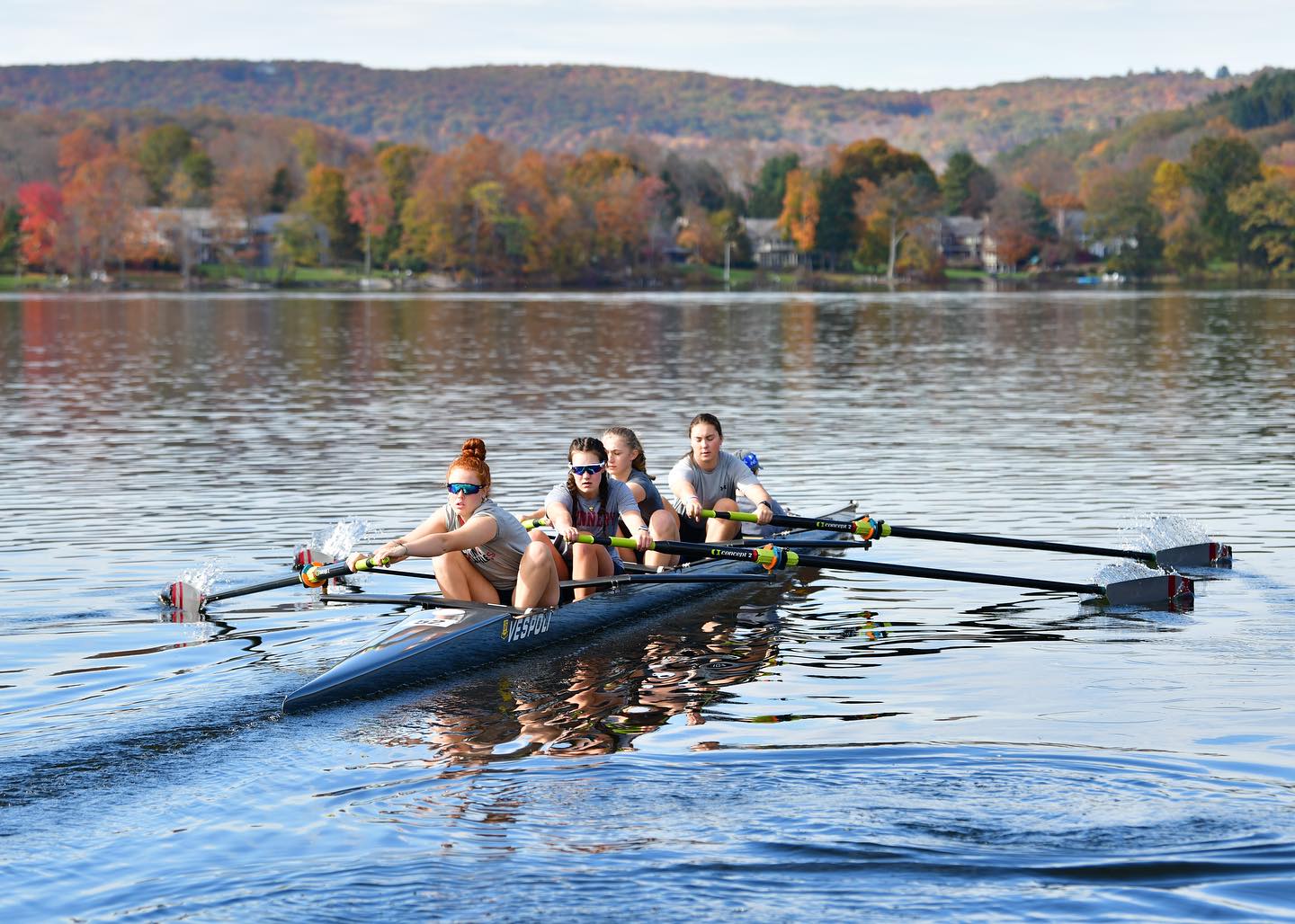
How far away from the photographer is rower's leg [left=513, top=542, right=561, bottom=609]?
11.7 metres

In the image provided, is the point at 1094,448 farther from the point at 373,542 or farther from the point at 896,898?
the point at 896,898

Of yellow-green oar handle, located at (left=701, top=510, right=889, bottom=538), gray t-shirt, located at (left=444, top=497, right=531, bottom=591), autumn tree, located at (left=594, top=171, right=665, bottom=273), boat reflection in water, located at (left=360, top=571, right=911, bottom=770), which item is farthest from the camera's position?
autumn tree, located at (left=594, top=171, right=665, bottom=273)

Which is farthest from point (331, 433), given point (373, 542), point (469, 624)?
point (469, 624)

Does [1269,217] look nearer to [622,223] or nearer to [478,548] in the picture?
[622,223]

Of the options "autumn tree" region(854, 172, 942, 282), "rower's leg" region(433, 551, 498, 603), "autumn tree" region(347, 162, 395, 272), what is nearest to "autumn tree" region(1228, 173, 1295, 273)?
"autumn tree" region(854, 172, 942, 282)

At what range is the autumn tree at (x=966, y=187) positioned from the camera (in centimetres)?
18600

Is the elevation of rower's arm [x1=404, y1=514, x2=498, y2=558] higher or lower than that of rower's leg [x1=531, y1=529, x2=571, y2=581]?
higher

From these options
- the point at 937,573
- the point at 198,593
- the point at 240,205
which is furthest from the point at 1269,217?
the point at 198,593

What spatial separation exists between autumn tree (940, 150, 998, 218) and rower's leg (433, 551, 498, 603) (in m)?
177

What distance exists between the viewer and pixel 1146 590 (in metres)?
14.2

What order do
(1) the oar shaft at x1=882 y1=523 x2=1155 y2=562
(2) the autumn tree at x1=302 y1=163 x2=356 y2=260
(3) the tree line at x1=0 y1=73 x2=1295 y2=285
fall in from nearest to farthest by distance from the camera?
(1) the oar shaft at x1=882 y1=523 x2=1155 y2=562 < (3) the tree line at x1=0 y1=73 x2=1295 y2=285 < (2) the autumn tree at x1=302 y1=163 x2=356 y2=260

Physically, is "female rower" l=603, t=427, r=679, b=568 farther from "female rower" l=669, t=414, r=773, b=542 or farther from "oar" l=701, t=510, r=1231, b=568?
"oar" l=701, t=510, r=1231, b=568

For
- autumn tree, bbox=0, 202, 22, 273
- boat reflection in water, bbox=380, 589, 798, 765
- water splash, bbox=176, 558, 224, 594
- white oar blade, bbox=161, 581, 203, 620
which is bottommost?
boat reflection in water, bbox=380, 589, 798, 765

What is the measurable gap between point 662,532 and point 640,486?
497 millimetres
